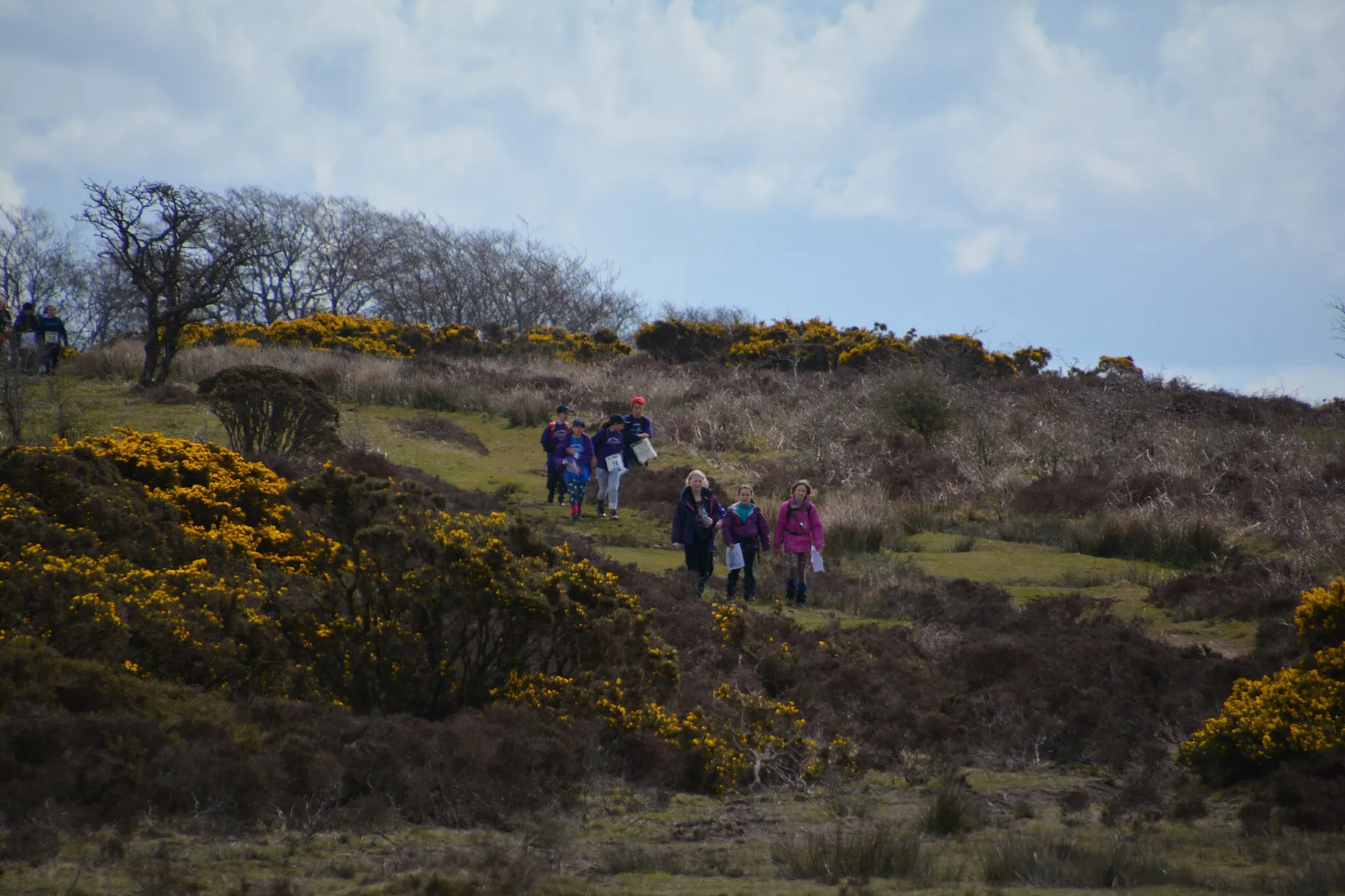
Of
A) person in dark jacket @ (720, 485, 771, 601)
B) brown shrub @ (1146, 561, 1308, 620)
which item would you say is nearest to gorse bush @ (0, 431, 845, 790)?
person in dark jacket @ (720, 485, 771, 601)

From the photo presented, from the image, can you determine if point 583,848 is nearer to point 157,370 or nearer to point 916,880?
point 916,880

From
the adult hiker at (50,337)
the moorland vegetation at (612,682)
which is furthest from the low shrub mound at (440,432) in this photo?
the adult hiker at (50,337)

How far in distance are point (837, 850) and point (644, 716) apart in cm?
278

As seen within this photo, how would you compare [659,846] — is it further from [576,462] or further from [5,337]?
[5,337]

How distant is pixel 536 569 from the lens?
7.66 meters

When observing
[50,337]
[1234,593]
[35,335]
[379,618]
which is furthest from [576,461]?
[35,335]

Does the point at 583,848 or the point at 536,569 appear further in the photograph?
the point at 536,569

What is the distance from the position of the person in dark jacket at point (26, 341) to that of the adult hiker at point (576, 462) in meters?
7.62

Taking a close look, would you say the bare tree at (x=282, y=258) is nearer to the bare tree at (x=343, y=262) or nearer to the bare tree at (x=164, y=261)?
the bare tree at (x=343, y=262)

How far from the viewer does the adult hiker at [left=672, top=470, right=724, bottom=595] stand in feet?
40.2

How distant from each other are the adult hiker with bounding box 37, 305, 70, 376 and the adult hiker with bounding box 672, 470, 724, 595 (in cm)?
1371

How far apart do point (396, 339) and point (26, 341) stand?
1482cm

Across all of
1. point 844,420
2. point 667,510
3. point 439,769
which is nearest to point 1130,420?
point 844,420

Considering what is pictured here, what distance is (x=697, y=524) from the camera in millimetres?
12305
